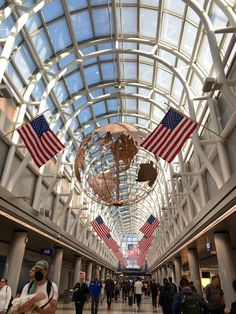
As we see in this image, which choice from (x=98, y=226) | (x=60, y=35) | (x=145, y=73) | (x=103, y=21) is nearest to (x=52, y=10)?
(x=60, y=35)

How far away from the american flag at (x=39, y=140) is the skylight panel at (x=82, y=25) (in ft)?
29.7

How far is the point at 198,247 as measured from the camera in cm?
1802

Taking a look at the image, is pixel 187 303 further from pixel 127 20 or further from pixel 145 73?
pixel 145 73

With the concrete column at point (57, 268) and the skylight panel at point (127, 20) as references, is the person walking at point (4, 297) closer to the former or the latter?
the concrete column at point (57, 268)

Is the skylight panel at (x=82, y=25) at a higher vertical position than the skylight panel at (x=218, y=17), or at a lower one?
higher

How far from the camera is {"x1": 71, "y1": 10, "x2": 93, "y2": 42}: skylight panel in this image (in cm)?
1614

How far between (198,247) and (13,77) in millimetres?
15106

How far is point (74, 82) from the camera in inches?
792

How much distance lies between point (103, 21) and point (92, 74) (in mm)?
4487

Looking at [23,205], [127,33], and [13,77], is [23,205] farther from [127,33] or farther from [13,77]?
[127,33]

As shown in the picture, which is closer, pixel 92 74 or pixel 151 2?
pixel 151 2

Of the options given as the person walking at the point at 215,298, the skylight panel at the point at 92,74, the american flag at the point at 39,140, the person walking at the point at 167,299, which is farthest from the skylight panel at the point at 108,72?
the person walking at the point at 215,298

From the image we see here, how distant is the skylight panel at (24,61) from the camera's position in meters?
14.0

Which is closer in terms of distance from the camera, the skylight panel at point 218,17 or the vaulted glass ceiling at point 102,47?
the skylight panel at point 218,17
